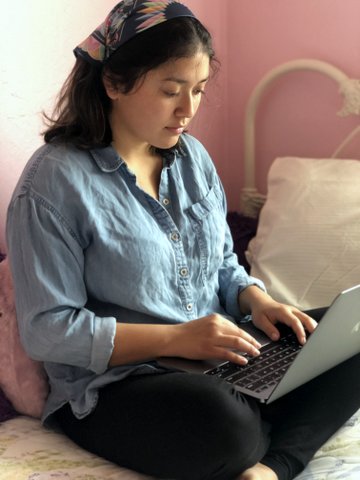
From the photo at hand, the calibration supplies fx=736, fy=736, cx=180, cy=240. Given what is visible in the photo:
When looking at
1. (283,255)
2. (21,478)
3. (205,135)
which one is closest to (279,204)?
(283,255)

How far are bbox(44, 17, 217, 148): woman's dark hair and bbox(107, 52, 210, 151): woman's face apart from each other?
0.05ft

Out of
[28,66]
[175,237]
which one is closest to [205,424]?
[175,237]

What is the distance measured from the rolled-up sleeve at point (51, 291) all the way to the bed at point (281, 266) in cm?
15

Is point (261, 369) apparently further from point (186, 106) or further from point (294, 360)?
point (186, 106)

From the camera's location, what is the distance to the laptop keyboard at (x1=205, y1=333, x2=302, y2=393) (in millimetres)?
1115

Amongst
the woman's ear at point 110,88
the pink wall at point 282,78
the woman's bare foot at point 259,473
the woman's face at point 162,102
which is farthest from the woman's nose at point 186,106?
the pink wall at point 282,78

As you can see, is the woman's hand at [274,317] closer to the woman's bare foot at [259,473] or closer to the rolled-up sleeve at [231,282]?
the rolled-up sleeve at [231,282]

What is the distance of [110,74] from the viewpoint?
1.20 metres

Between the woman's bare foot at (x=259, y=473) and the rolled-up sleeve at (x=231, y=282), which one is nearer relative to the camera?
the woman's bare foot at (x=259, y=473)

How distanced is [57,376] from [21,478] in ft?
0.64

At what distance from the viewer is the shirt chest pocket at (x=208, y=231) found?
1.33m

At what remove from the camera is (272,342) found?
128 cm

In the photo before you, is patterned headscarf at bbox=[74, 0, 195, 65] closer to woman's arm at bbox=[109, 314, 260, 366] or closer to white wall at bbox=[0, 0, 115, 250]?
white wall at bbox=[0, 0, 115, 250]

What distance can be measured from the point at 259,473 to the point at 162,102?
23.4 inches
